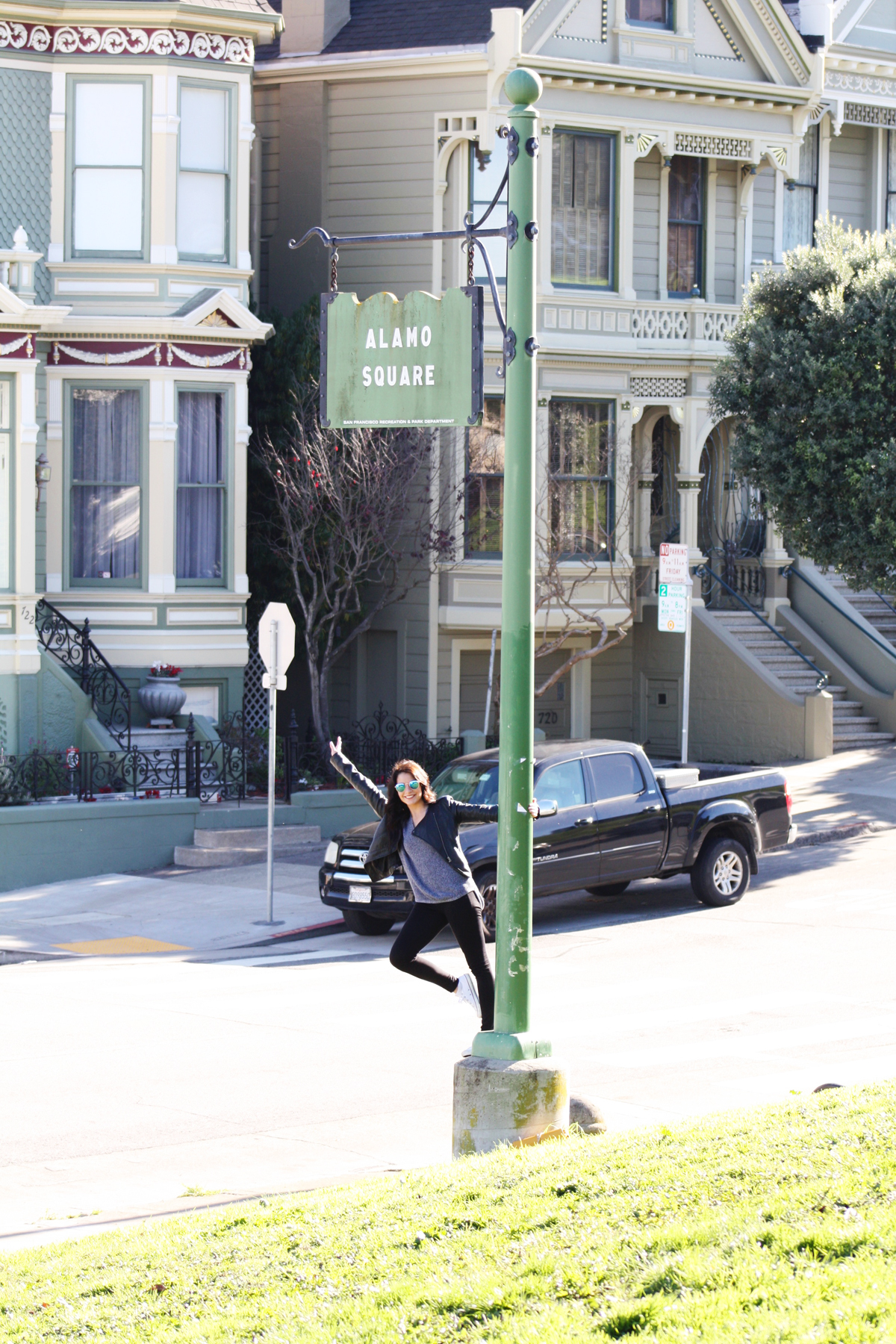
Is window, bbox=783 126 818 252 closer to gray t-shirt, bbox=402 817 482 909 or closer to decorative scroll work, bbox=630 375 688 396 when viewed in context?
decorative scroll work, bbox=630 375 688 396

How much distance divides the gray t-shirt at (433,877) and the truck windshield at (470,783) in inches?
248

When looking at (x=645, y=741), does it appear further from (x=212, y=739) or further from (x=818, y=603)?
(x=212, y=739)

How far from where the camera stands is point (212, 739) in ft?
73.8

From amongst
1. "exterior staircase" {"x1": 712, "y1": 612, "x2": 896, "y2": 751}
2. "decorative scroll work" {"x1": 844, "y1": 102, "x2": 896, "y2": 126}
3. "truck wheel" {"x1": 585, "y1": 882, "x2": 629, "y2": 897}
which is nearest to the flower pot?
"truck wheel" {"x1": 585, "y1": 882, "x2": 629, "y2": 897}

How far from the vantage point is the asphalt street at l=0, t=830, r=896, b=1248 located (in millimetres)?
9172

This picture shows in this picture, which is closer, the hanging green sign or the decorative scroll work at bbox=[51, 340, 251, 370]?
the hanging green sign

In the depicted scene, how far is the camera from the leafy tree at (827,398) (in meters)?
21.4

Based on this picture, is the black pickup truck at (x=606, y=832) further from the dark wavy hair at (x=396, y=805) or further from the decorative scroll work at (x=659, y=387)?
the decorative scroll work at (x=659, y=387)

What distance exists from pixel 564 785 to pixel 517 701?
8337mm

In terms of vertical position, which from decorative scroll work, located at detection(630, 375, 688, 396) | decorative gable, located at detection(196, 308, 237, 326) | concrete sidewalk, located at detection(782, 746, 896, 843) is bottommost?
concrete sidewalk, located at detection(782, 746, 896, 843)

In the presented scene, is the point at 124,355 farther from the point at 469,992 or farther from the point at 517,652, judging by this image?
the point at 517,652

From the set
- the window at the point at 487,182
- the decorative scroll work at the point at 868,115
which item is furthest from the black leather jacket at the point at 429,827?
the decorative scroll work at the point at 868,115

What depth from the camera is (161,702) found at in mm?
22156

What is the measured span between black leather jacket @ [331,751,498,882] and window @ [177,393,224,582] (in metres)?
13.0
